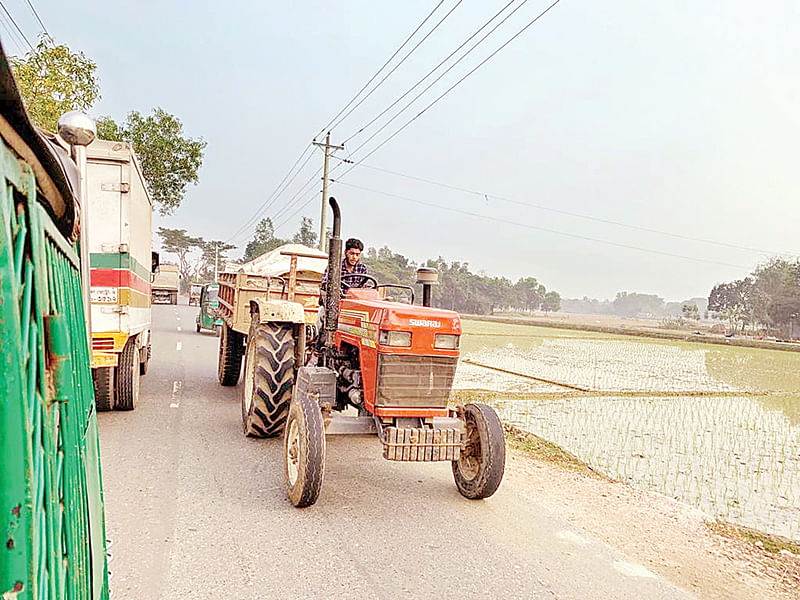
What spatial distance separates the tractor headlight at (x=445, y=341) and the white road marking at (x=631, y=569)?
2.01 m

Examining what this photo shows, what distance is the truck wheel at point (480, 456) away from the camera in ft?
17.0

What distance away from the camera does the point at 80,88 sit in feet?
44.0

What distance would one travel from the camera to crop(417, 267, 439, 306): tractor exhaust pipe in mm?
6012

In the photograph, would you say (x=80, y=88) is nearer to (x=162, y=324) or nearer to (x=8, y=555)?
(x=162, y=324)

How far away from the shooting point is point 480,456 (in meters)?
5.40

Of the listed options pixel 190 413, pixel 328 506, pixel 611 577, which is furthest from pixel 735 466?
pixel 190 413

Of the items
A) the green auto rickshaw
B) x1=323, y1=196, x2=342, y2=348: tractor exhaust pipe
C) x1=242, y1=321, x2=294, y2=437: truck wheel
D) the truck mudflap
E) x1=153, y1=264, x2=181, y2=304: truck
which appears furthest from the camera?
x1=153, y1=264, x2=181, y2=304: truck

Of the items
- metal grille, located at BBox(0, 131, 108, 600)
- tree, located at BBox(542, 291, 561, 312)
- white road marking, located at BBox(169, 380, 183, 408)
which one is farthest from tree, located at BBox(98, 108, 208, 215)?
tree, located at BBox(542, 291, 561, 312)

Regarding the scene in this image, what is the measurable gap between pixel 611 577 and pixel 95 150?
666 centimetres

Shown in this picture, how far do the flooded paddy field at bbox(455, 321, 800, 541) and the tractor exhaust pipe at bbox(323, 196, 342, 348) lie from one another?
11.3 feet

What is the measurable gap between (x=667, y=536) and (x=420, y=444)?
2056 millimetres

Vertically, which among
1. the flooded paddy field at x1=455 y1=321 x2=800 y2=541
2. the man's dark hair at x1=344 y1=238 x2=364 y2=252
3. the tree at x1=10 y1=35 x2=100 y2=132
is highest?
the tree at x1=10 y1=35 x2=100 y2=132

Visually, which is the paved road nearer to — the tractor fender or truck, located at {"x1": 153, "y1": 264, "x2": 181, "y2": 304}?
the tractor fender

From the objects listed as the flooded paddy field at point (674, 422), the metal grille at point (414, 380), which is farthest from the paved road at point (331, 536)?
the flooded paddy field at point (674, 422)
